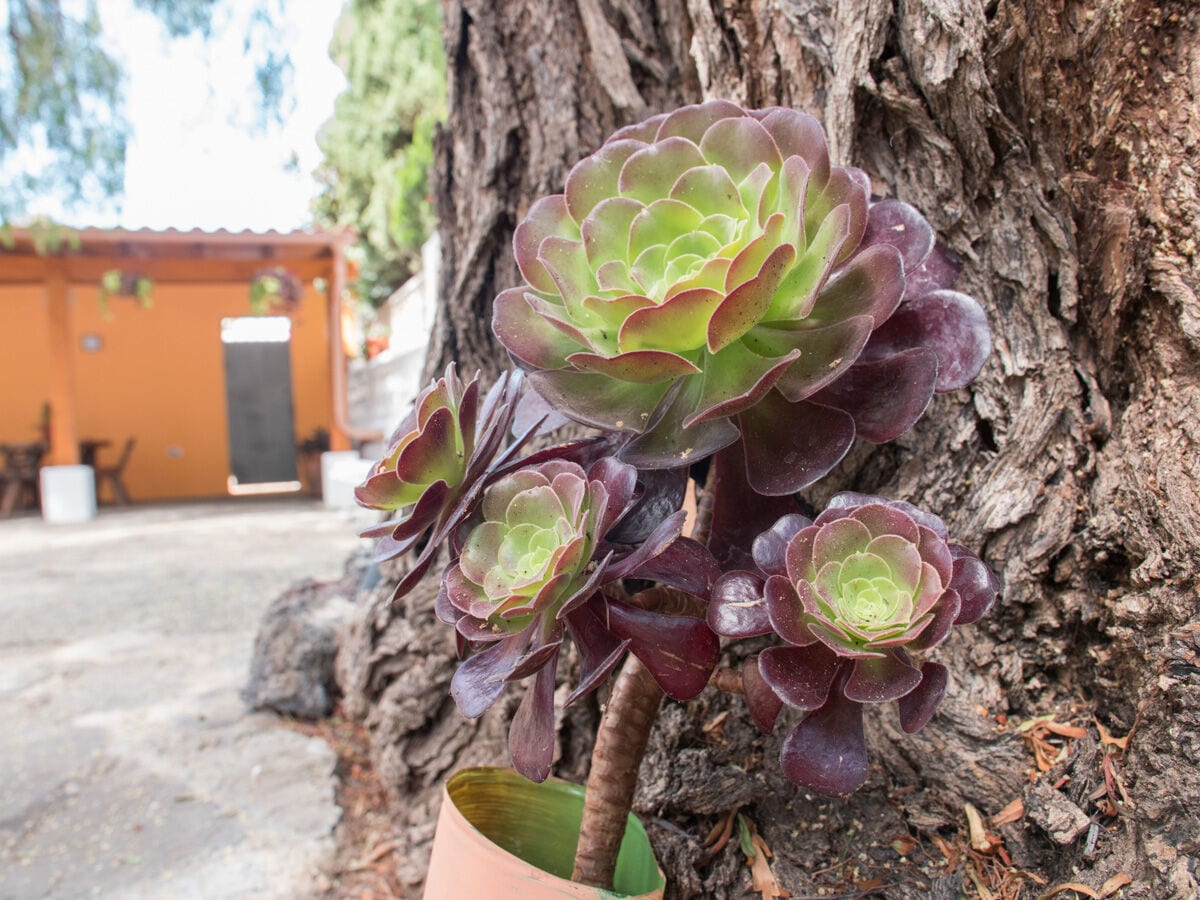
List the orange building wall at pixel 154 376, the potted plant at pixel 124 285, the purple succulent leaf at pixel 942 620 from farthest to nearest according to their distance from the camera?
the orange building wall at pixel 154 376
the potted plant at pixel 124 285
the purple succulent leaf at pixel 942 620

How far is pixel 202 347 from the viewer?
1152cm

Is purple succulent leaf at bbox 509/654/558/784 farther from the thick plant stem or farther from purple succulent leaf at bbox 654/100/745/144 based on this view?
purple succulent leaf at bbox 654/100/745/144

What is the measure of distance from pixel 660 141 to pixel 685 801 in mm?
745

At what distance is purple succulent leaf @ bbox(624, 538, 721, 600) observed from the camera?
643 millimetres

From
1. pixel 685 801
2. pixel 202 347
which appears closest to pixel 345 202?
pixel 202 347

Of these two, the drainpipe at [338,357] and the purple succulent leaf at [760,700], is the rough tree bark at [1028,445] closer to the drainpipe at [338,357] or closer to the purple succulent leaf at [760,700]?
the purple succulent leaf at [760,700]

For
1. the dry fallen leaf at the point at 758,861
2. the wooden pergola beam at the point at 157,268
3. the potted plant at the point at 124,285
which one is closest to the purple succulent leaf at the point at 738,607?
the dry fallen leaf at the point at 758,861

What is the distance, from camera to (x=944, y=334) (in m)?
0.70

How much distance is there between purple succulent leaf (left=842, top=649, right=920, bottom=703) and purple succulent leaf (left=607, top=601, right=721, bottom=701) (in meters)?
0.11

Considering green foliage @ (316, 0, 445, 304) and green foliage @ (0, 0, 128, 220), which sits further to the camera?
green foliage @ (316, 0, 445, 304)

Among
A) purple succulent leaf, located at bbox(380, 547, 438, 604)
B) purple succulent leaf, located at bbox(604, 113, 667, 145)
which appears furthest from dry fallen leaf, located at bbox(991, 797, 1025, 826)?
purple succulent leaf, located at bbox(604, 113, 667, 145)

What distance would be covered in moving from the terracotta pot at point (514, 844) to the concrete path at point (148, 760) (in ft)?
2.38

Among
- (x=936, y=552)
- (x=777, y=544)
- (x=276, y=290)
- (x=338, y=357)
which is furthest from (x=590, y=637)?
(x=276, y=290)

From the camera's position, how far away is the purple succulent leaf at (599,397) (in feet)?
2.18
